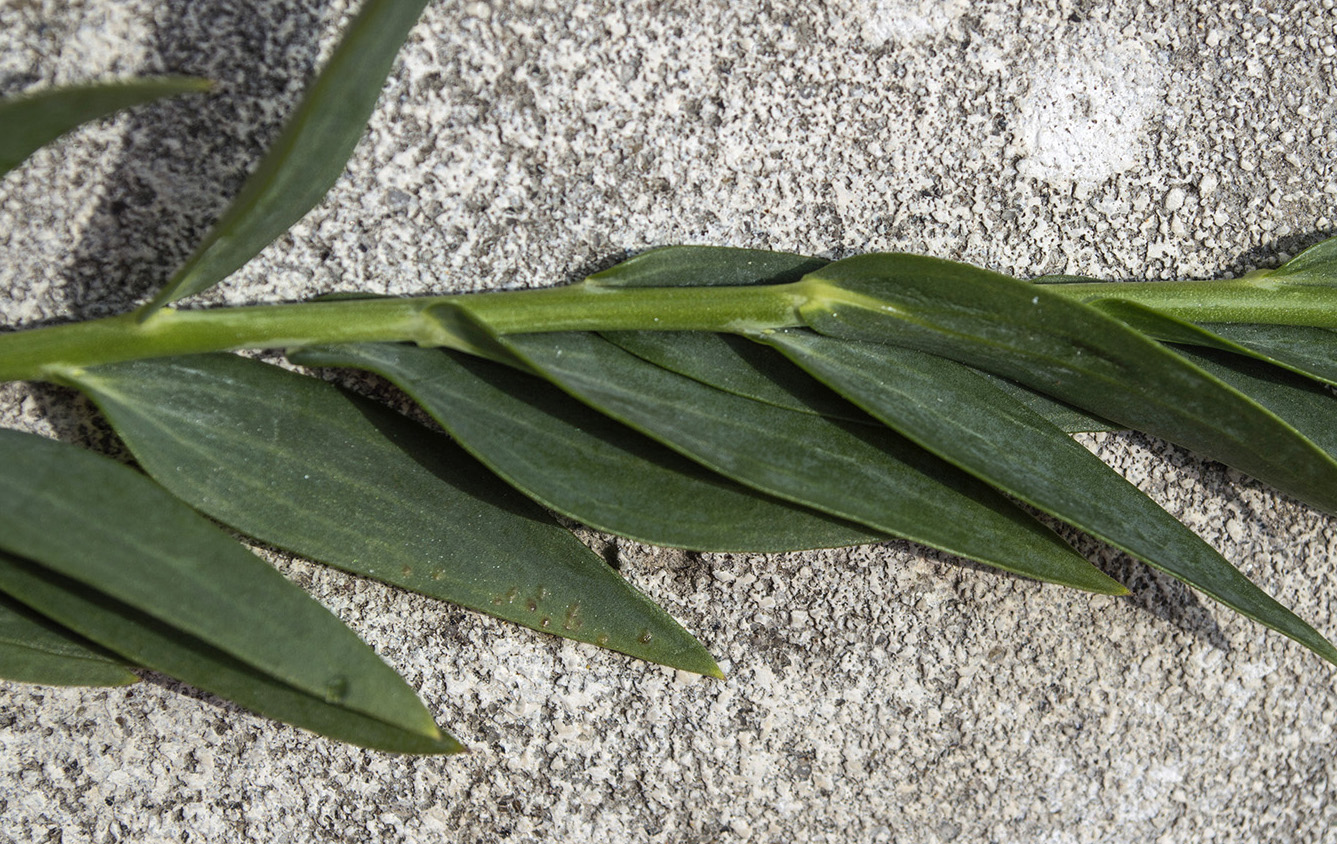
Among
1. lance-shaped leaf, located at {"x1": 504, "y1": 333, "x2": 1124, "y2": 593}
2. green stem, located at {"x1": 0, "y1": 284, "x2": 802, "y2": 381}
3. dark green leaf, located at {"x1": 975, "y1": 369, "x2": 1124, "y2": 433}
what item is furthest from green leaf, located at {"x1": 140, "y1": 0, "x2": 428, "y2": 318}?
dark green leaf, located at {"x1": 975, "y1": 369, "x2": 1124, "y2": 433}

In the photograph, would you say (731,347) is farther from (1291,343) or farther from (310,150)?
(1291,343)

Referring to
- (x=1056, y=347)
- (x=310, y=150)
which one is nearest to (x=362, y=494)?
(x=310, y=150)

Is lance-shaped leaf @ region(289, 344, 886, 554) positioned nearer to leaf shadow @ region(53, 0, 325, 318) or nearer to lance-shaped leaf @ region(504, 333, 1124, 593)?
lance-shaped leaf @ region(504, 333, 1124, 593)

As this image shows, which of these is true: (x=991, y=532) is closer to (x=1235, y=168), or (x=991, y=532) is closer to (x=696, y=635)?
(x=696, y=635)

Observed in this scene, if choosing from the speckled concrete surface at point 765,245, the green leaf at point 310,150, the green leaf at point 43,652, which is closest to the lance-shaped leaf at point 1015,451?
the speckled concrete surface at point 765,245

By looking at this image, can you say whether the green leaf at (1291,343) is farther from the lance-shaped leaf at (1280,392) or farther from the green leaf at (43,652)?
the green leaf at (43,652)

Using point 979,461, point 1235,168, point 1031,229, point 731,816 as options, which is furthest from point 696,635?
point 1235,168
